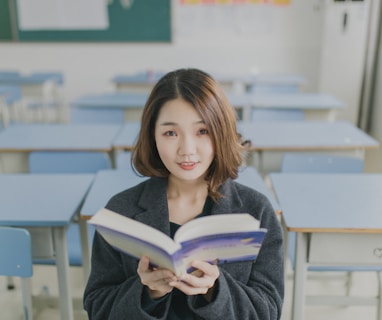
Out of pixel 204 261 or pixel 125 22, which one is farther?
pixel 125 22

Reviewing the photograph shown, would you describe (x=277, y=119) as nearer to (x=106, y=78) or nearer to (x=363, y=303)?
(x=363, y=303)

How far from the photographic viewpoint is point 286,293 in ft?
7.45

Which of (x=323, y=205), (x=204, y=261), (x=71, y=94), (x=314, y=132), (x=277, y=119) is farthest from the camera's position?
(x=71, y=94)

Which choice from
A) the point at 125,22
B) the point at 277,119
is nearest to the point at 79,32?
the point at 125,22

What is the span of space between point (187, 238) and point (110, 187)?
3.52 feet

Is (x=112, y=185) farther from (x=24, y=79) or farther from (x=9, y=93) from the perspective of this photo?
(x=24, y=79)

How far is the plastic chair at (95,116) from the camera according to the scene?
336 cm

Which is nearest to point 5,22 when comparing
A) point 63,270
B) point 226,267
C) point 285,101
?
point 285,101

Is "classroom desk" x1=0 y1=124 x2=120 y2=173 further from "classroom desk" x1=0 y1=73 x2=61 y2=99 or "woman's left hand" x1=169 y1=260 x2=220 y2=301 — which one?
"classroom desk" x1=0 y1=73 x2=61 y2=99

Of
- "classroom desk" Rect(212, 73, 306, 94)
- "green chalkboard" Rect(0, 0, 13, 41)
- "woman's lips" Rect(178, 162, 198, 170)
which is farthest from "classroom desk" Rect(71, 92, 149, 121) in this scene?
"green chalkboard" Rect(0, 0, 13, 41)

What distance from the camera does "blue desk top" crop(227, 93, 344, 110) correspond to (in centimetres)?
352

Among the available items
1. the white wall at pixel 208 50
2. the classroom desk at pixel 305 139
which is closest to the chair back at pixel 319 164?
the classroom desk at pixel 305 139

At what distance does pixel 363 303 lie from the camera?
1.91 m

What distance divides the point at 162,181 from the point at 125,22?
523 cm
